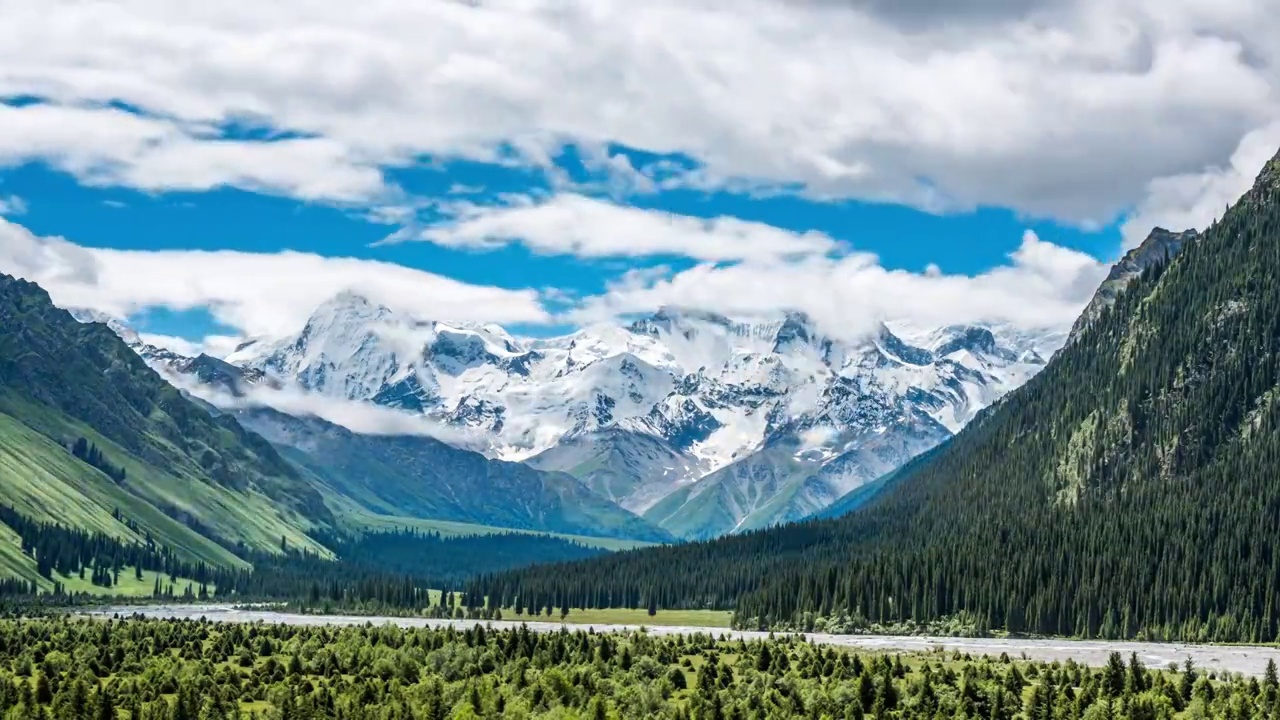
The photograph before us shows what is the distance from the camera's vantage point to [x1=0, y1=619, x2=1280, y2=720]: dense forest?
12938cm

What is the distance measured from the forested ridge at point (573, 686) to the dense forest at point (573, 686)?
0.27 m

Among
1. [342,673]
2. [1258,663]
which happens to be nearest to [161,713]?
[342,673]

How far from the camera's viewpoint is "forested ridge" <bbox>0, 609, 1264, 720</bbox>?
129 m

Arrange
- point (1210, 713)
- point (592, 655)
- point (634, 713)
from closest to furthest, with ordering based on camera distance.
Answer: point (1210, 713) < point (634, 713) < point (592, 655)

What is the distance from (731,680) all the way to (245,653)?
199ft

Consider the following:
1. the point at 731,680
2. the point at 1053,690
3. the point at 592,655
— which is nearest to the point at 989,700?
the point at 1053,690

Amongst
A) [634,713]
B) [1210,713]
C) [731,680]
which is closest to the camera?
[1210,713]

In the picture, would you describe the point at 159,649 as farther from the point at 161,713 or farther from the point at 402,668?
the point at 161,713

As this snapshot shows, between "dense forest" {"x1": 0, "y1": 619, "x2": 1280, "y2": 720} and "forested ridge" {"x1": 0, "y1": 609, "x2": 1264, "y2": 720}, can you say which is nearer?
"forested ridge" {"x1": 0, "y1": 609, "x2": 1264, "y2": 720}

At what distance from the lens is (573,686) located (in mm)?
145500

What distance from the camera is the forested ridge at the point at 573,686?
129 m

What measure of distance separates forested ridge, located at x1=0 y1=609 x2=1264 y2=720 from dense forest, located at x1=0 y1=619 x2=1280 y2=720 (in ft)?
0.88

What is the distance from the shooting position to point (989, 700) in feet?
443

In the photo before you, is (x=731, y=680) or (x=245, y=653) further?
(x=245, y=653)
